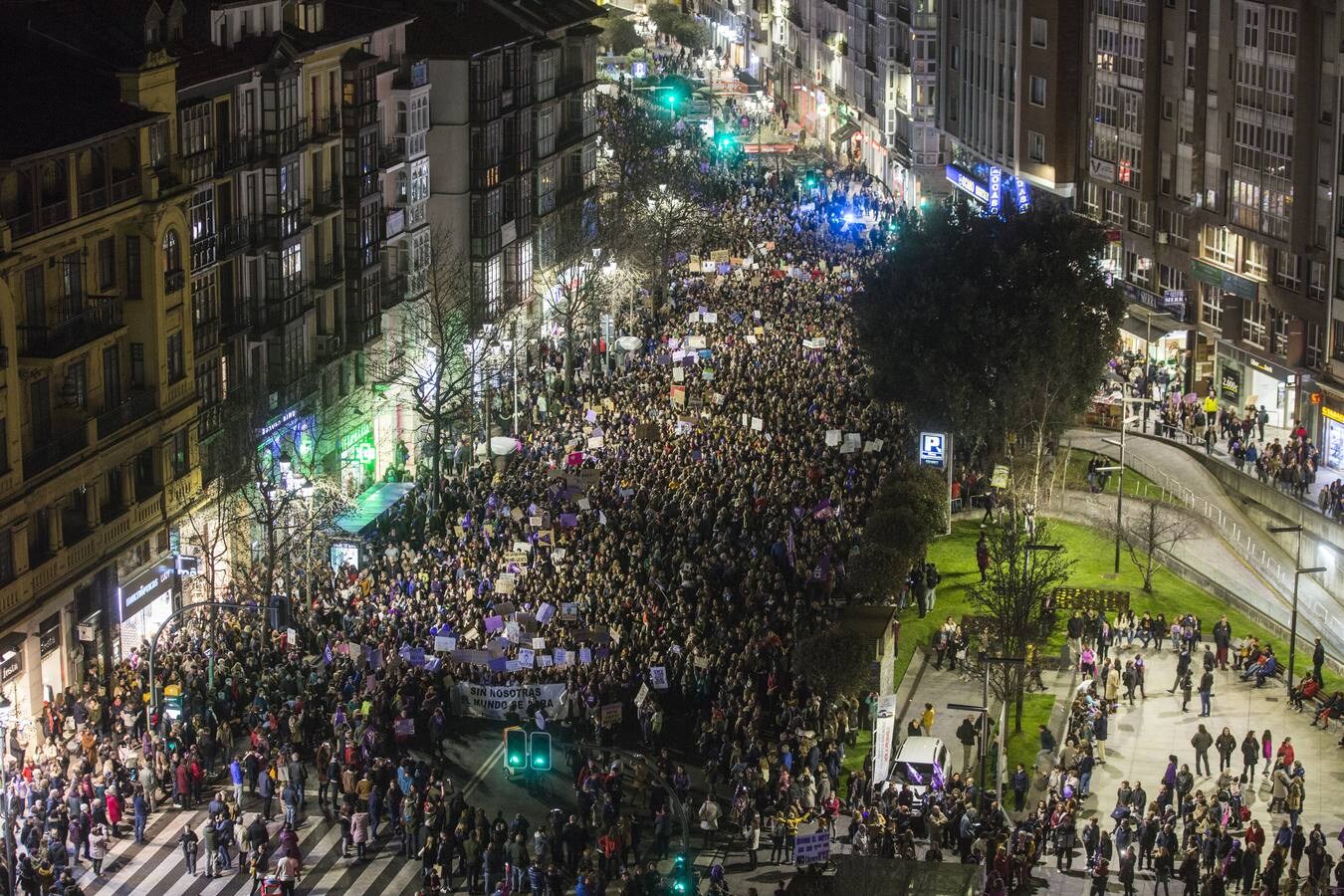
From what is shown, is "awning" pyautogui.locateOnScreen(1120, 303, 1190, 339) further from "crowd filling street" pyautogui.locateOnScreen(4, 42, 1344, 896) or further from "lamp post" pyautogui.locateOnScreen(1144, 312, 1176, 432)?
"crowd filling street" pyautogui.locateOnScreen(4, 42, 1344, 896)

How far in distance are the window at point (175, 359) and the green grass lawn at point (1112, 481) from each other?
110 ft

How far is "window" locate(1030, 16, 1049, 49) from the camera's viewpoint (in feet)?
419

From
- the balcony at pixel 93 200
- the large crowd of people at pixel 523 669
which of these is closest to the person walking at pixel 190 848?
the large crowd of people at pixel 523 669

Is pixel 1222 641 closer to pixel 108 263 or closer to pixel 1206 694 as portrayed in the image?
pixel 1206 694

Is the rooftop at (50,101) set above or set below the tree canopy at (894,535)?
above

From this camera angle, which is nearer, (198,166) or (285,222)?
(198,166)

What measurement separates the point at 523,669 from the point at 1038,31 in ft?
241

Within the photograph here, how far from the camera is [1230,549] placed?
278 ft

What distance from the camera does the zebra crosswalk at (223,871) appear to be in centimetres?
5431

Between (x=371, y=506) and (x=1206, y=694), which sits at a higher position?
(x=1206, y=694)

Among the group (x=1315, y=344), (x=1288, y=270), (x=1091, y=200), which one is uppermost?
(x=1288, y=270)

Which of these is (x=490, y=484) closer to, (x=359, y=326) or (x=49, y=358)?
(x=359, y=326)

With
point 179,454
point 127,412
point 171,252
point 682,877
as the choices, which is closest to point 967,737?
point 682,877

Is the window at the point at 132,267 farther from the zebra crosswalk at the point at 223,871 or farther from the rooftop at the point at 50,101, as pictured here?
the zebra crosswalk at the point at 223,871
